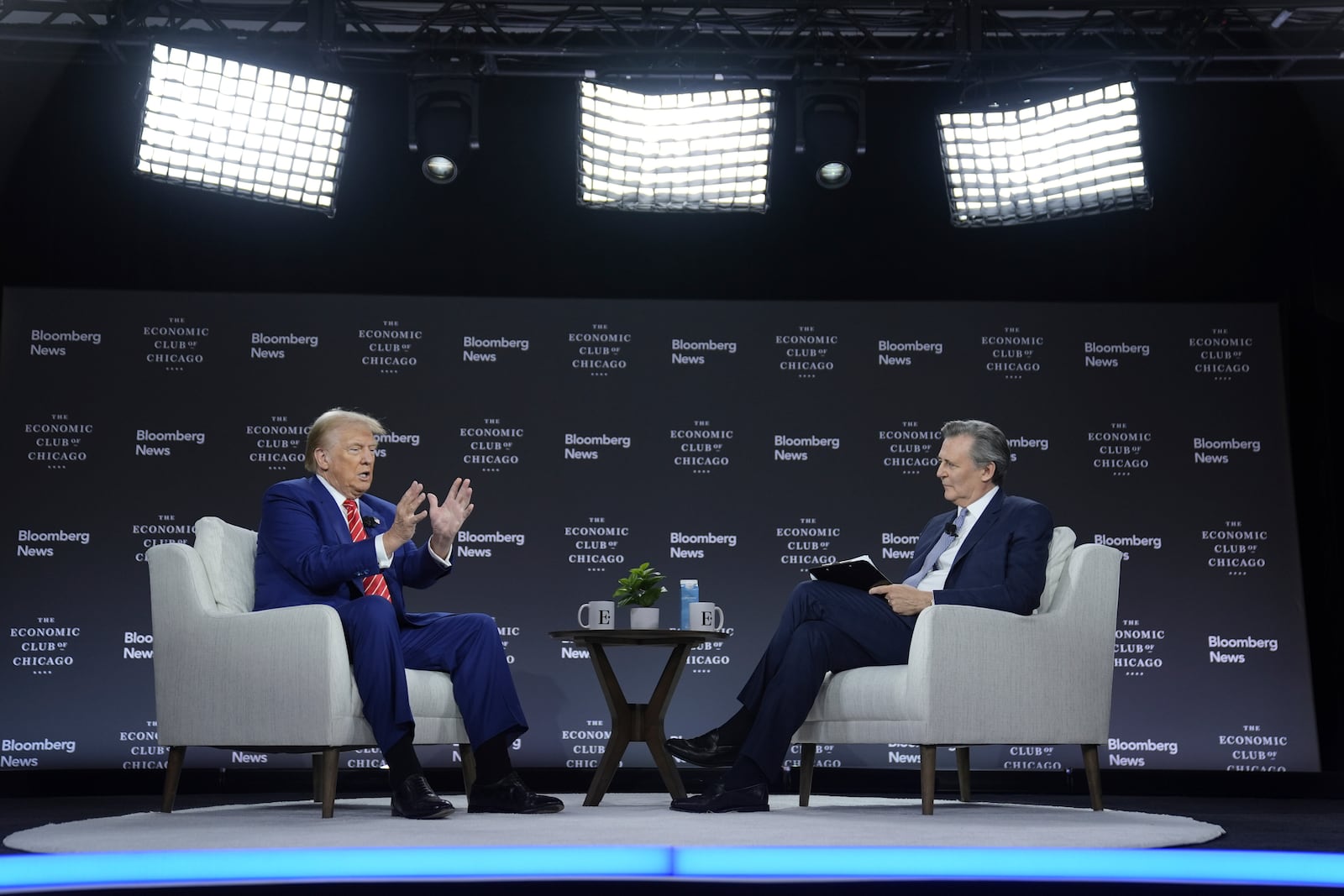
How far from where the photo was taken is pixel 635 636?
4090 millimetres

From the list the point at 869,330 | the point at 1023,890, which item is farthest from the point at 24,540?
the point at 1023,890

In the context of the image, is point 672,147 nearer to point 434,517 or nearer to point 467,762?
point 434,517

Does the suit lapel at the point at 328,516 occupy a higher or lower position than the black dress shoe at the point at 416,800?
higher

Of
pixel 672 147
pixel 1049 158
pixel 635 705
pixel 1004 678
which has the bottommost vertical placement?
pixel 635 705

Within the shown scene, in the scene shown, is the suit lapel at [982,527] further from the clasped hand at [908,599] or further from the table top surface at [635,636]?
the table top surface at [635,636]

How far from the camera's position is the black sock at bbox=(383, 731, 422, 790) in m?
3.47

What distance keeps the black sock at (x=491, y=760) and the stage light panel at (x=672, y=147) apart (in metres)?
2.88

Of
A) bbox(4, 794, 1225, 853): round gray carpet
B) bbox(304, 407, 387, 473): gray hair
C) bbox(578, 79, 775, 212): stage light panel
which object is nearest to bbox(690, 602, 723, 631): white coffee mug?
bbox(4, 794, 1225, 853): round gray carpet

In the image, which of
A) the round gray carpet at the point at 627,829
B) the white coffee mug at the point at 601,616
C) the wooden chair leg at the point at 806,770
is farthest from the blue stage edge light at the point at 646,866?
the white coffee mug at the point at 601,616

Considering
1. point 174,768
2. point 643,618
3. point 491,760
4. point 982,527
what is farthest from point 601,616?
point 174,768

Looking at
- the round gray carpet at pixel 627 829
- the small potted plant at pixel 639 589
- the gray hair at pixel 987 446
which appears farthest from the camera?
the small potted plant at pixel 639 589

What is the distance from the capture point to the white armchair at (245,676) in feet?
11.5

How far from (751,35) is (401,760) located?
3.94 m

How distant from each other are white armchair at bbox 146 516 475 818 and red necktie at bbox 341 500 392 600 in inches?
11.8
